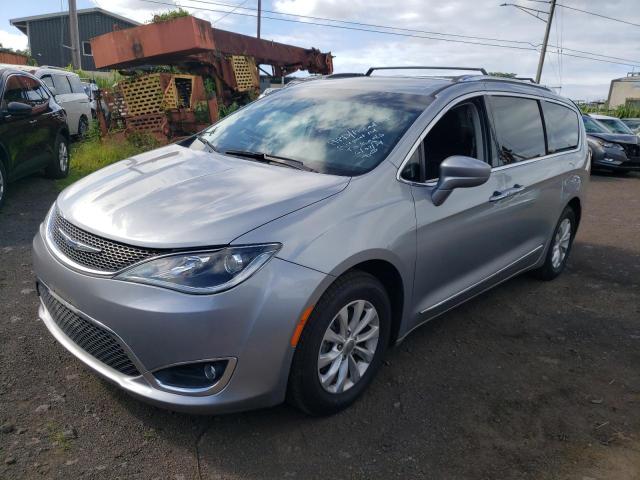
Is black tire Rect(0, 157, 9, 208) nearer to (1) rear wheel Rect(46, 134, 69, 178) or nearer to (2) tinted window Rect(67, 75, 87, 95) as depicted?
(1) rear wheel Rect(46, 134, 69, 178)

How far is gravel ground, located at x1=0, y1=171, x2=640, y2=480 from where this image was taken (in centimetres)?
257

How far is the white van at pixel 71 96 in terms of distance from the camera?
11.8 metres

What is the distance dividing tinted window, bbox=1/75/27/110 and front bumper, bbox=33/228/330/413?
17.0 feet

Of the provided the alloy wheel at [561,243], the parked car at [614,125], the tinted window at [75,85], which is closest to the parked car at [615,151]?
the parked car at [614,125]

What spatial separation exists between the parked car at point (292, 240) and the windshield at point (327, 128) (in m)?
0.01

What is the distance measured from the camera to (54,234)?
2.97m

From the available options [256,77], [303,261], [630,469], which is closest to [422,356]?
[630,469]

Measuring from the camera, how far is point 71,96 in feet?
40.9

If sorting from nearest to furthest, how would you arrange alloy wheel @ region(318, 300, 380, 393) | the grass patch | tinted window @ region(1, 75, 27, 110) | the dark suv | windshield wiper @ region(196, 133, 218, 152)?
alloy wheel @ region(318, 300, 380, 393) < windshield wiper @ region(196, 133, 218, 152) < the dark suv < tinted window @ region(1, 75, 27, 110) < the grass patch

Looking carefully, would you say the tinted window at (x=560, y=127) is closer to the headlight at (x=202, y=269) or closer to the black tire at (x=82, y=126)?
the headlight at (x=202, y=269)

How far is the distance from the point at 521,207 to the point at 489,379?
1396 mm

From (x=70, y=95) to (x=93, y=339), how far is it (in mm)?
11428

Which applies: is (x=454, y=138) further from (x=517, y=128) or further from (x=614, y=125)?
(x=614, y=125)

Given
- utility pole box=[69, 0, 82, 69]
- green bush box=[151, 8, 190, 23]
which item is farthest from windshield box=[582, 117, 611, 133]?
utility pole box=[69, 0, 82, 69]
